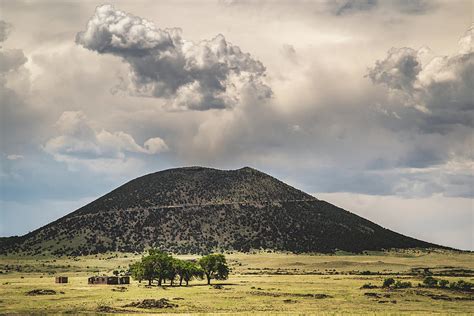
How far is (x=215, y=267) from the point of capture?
15700 centimetres

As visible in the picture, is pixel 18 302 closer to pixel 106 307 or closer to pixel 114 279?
pixel 106 307

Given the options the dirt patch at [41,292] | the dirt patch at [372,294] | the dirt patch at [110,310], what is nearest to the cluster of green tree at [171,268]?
the dirt patch at [41,292]

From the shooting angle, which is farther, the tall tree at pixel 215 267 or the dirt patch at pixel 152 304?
the tall tree at pixel 215 267

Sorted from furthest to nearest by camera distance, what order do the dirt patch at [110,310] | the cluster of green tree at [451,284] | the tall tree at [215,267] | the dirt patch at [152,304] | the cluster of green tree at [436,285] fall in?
the tall tree at [215,267] → the cluster of green tree at [436,285] → the cluster of green tree at [451,284] → the dirt patch at [152,304] → the dirt patch at [110,310]

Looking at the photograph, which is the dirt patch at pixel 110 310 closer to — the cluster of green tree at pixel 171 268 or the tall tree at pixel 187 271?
the cluster of green tree at pixel 171 268

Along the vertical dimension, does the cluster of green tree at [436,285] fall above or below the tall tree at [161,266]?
below

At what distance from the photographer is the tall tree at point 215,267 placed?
15612 cm

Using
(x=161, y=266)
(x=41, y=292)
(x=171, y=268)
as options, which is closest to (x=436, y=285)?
(x=171, y=268)

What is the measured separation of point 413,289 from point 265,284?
32791 millimetres

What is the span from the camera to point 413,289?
132750mm

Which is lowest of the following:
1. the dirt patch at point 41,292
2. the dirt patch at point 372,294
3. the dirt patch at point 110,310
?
the dirt patch at point 110,310

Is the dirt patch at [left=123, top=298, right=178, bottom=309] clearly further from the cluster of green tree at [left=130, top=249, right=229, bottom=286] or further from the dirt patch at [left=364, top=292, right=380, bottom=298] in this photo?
the cluster of green tree at [left=130, top=249, right=229, bottom=286]

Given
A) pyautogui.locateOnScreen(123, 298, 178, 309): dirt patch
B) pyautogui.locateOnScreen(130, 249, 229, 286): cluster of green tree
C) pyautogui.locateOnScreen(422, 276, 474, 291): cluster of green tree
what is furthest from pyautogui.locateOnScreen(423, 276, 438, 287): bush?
pyautogui.locateOnScreen(123, 298, 178, 309): dirt patch

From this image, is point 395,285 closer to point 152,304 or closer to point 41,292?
point 152,304
